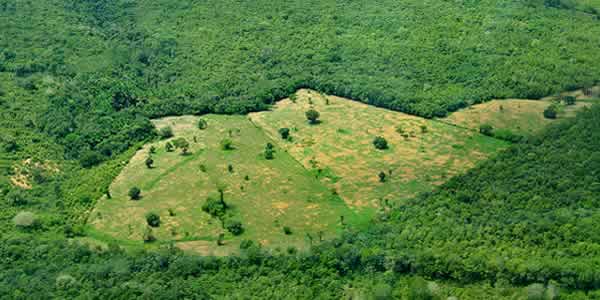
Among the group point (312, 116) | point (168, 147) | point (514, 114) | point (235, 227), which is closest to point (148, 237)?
point (235, 227)

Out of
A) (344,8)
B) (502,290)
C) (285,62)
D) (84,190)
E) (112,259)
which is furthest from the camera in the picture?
(344,8)

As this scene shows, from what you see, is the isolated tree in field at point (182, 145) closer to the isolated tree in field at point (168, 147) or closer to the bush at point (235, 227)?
the isolated tree in field at point (168, 147)

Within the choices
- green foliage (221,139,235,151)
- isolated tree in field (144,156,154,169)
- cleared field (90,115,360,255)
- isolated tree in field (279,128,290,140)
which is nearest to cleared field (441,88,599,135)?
isolated tree in field (279,128,290,140)

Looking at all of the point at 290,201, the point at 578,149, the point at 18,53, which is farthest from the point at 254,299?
the point at 18,53

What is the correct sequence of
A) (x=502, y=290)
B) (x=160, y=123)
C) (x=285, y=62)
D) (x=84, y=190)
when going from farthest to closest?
1. (x=285, y=62)
2. (x=160, y=123)
3. (x=84, y=190)
4. (x=502, y=290)

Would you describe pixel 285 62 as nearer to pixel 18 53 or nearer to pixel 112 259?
pixel 18 53

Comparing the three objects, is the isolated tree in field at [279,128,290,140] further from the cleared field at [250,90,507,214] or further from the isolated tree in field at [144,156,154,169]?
the isolated tree in field at [144,156,154,169]

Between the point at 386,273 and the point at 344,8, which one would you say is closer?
the point at 386,273

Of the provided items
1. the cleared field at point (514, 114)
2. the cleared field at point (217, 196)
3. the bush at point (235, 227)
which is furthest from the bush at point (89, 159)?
the cleared field at point (514, 114)
